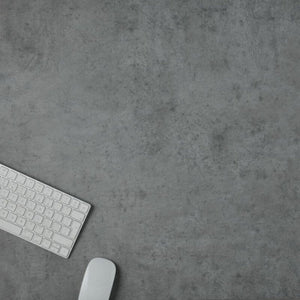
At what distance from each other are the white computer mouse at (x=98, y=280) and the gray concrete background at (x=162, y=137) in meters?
0.03

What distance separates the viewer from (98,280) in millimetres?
1062

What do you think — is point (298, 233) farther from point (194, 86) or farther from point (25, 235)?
point (25, 235)

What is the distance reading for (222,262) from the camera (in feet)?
3.60

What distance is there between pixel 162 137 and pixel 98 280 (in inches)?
15.2

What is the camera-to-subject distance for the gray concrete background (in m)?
1.10

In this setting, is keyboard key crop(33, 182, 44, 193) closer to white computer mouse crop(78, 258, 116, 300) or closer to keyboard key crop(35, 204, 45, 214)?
keyboard key crop(35, 204, 45, 214)

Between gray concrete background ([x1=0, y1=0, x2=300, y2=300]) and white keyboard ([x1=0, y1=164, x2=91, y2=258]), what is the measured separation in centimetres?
3

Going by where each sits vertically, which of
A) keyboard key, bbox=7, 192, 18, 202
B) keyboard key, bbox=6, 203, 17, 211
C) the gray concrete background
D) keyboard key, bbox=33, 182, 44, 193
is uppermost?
the gray concrete background

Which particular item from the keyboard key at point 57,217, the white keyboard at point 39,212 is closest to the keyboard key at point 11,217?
the white keyboard at point 39,212

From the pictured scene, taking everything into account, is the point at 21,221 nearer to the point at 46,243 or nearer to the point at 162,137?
the point at 46,243

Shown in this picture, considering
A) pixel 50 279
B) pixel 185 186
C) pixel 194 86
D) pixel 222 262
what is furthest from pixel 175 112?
pixel 50 279

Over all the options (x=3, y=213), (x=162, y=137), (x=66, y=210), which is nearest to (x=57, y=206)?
(x=66, y=210)

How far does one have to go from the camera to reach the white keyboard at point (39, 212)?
1.10 m

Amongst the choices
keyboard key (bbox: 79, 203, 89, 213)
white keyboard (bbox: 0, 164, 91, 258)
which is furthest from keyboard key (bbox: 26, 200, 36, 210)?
keyboard key (bbox: 79, 203, 89, 213)
